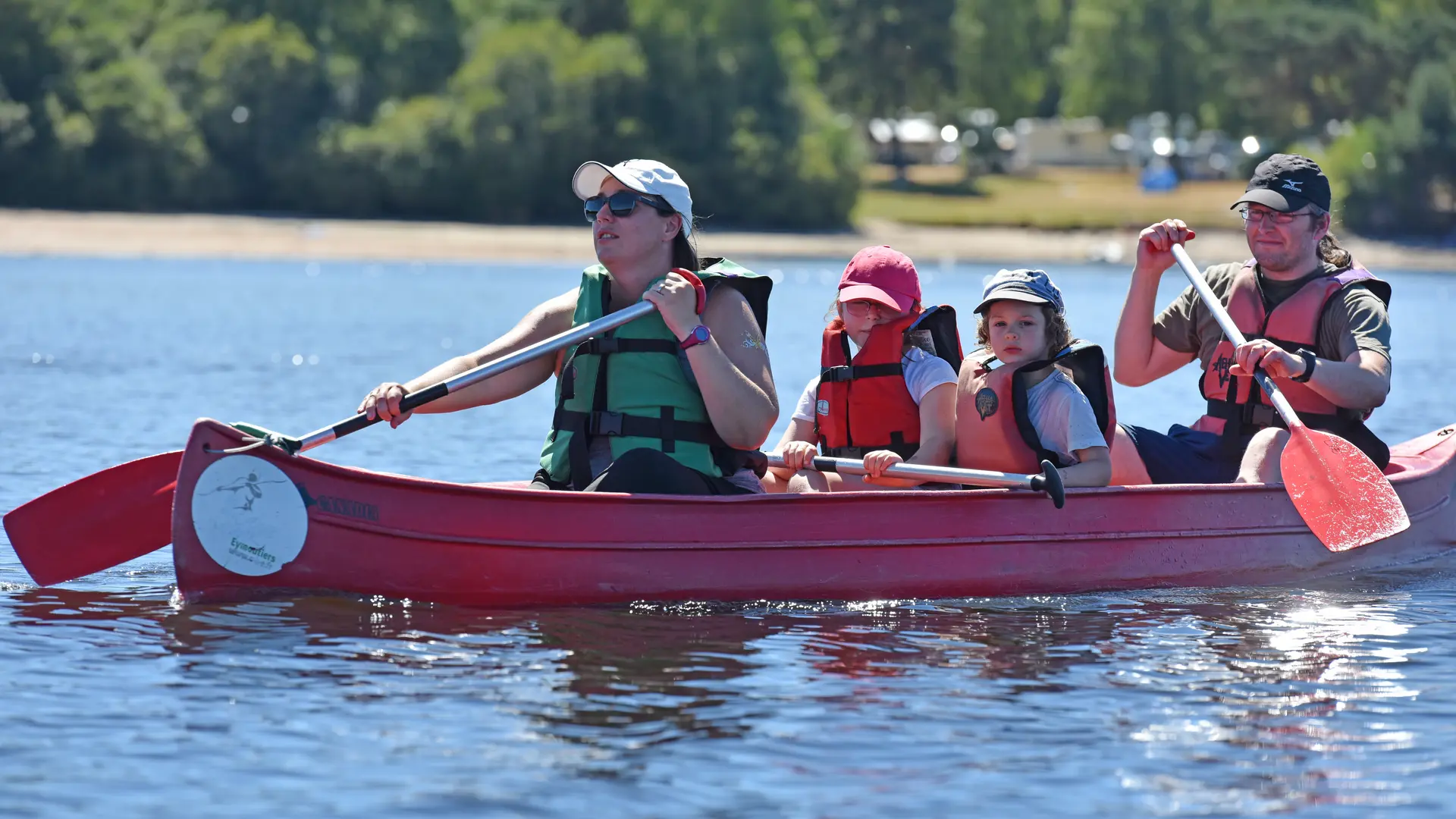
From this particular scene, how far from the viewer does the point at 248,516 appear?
21.5ft

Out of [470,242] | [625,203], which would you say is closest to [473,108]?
[470,242]

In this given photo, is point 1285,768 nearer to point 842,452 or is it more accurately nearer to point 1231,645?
point 1231,645

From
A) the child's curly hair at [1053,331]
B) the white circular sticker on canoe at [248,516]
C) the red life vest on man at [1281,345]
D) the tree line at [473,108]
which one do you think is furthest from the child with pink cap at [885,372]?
the tree line at [473,108]

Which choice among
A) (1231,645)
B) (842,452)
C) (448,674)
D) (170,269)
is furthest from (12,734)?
(170,269)

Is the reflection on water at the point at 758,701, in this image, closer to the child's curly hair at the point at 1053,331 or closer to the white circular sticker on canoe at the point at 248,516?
the white circular sticker on canoe at the point at 248,516

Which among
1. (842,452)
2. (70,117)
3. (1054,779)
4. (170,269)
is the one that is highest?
(70,117)

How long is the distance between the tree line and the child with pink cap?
3975cm

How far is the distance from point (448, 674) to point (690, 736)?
3.32ft

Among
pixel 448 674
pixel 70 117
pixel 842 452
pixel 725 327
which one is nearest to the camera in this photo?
pixel 448 674

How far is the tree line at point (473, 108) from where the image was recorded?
149 feet

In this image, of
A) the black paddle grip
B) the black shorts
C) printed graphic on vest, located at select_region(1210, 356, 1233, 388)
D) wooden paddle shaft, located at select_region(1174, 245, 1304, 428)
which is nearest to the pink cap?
wooden paddle shaft, located at select_region(1174, 245, 1304, 428)

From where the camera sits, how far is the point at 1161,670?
645 centimetres

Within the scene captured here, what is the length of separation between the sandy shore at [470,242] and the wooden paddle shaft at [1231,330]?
114 ft

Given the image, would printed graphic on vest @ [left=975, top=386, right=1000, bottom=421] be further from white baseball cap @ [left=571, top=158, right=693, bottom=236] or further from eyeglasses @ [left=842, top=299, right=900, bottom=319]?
white baseball cap @ [left=571, top=158, right=693, bottom=236]
